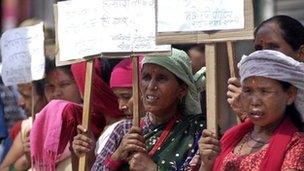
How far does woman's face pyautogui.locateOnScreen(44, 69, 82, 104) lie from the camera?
5.81 m

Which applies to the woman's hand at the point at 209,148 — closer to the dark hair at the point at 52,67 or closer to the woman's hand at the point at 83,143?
the woman's hand at the point at 83,143

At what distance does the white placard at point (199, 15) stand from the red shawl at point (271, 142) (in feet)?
1.42

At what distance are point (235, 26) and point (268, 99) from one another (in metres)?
0.41

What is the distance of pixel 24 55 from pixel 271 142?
227 centimetres

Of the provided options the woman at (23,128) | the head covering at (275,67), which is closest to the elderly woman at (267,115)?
the head covering at (275,67)

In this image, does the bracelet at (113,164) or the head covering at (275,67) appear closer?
the head covering at (275,67)

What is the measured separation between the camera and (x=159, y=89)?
4688 mm

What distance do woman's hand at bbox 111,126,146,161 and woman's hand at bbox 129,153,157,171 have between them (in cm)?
3

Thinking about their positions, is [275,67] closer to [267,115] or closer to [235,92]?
[267,115]

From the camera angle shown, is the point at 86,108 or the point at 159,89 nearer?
the point at 159,89

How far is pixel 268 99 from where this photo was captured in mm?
4109

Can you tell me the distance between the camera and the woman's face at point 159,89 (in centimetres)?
469

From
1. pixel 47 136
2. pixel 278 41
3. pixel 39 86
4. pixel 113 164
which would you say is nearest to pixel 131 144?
pixel 113 164

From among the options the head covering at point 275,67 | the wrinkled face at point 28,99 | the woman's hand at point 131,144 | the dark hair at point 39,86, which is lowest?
the wrinkled face at point 28,99
